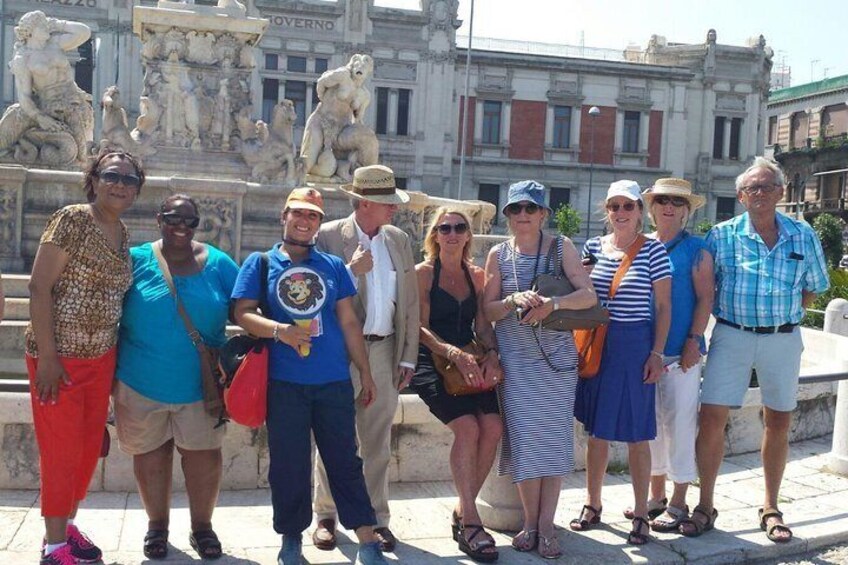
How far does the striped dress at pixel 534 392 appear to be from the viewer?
17.0 ft

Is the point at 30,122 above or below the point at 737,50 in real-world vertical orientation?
below

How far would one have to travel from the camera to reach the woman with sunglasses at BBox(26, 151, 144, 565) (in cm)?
439

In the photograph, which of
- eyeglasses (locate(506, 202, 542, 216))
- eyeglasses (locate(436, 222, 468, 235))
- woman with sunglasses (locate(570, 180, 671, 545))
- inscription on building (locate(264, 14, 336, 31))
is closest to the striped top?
woman with sunglasses (locate(570, 180, 671, 545))

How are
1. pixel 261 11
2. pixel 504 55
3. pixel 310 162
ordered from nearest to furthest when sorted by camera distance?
pixel 310 162 < pixel 261 11 < pixel 504 55

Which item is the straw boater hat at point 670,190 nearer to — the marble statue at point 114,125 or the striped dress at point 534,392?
the striped dress at point 534,392

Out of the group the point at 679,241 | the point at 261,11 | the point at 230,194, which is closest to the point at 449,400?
the point at 679,241

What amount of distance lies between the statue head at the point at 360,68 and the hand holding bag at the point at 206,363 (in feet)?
31.7

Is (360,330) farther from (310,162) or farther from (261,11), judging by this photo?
(261,11)

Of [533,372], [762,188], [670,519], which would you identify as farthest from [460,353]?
[762,188]

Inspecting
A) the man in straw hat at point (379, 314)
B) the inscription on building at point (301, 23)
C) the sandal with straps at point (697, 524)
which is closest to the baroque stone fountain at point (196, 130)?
the man in straw hat at point (379, 314)

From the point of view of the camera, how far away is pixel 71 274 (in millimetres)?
4441

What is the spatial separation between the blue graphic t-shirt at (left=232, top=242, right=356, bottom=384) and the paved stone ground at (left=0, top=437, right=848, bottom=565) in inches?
42.8

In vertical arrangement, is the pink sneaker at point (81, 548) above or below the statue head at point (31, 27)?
below

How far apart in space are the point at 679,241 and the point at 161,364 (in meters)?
3.24
